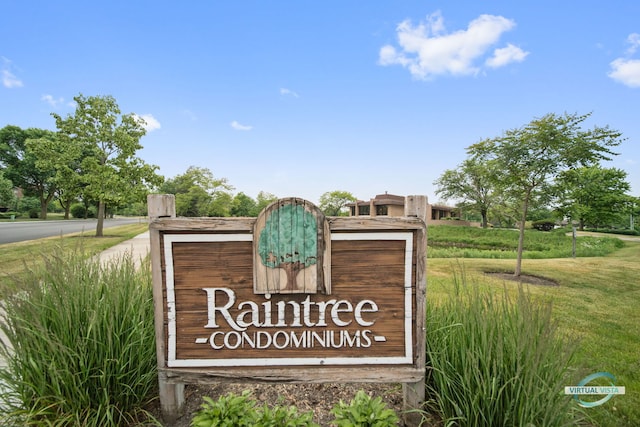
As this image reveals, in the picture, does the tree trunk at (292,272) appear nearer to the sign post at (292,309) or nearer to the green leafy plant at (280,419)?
the sign post at (292,309)

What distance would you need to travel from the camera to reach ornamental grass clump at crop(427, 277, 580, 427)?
1651mm

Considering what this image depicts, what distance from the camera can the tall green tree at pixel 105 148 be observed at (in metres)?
13.9

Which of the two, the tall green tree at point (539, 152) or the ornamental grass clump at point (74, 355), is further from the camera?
the tall green tree at point (539, 152)

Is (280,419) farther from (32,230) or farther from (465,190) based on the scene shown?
(465,190)

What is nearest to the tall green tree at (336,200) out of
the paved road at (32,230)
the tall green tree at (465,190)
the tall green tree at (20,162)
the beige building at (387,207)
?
the beige building at (387,207)

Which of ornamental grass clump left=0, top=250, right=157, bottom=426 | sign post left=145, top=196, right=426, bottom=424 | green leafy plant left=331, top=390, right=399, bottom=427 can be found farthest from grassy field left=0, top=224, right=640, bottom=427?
green leafy plant left=331, top=390, right=399, bottom=427

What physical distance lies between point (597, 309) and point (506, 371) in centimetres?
480

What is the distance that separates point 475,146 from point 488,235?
735 inches

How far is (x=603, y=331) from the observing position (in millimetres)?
3926

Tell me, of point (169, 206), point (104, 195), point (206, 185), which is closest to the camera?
point (169, 206)

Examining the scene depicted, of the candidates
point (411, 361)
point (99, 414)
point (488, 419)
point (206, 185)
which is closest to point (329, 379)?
point (411, 361)

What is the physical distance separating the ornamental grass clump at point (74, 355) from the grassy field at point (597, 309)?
2.24m

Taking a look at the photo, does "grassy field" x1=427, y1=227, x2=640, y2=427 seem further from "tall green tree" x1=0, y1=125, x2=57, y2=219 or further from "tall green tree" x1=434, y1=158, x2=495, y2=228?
"tall green tree" x1=0, y1=125, x2=57, y2=219

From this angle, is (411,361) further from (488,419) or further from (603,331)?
(603,331)
